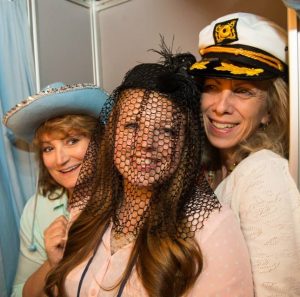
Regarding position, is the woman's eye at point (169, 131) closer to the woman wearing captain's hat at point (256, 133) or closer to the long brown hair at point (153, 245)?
the long brown hair at point (153, 245)

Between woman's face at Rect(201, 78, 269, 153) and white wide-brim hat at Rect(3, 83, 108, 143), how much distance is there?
45 cm

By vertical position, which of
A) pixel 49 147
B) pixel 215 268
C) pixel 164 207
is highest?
pixel 49 147

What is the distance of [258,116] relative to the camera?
1.07m

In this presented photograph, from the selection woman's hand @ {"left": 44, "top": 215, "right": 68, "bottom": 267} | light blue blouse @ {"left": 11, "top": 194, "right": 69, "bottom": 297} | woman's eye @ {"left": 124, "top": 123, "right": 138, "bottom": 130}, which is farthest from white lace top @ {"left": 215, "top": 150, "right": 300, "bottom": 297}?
light blue blouse @ {"left": 11, "top": 194, "right": 69, "bottom": 297}

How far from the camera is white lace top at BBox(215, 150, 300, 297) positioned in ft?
2.76

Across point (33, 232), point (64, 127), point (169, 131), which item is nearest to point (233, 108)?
point (169, 131)

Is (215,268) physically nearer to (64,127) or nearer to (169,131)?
(169,131)

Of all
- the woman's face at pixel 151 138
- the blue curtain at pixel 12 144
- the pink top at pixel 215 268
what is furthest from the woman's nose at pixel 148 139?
the blue curtain at pixel 12 144

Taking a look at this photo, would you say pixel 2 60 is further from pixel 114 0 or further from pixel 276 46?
pixel 276 46

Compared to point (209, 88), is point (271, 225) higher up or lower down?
lower down

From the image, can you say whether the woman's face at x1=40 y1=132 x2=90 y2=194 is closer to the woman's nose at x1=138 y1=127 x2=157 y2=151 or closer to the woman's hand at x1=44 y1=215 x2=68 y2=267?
the woman's hand at x1=44 y1=215 x2=68 y2=267

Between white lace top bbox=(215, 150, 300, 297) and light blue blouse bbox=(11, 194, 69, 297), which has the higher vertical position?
white lace top bbox=(215, 150, 300, 297)

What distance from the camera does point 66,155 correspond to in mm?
1322

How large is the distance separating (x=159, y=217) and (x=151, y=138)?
0.21m
